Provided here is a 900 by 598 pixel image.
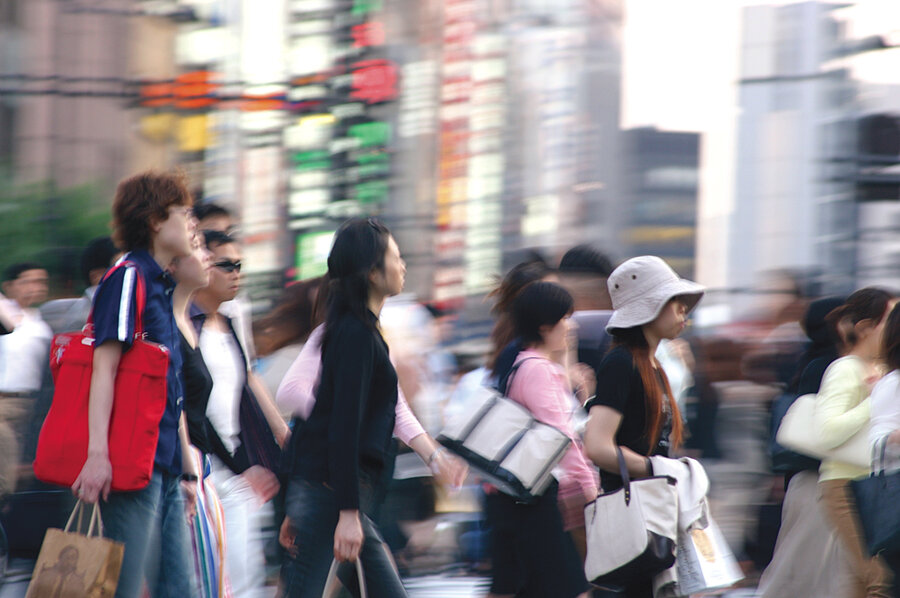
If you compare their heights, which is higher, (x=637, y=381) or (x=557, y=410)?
(x=637, y=381)

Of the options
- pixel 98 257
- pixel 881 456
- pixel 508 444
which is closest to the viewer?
pixel 881 456

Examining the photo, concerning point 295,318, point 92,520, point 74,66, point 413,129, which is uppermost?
point 74,66

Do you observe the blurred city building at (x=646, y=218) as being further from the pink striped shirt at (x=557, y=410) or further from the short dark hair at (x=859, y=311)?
the pink striped shirt at (x=557, y=410)

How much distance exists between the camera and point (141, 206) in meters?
3.80

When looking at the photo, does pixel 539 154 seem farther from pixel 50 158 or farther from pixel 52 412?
pixel 52 412

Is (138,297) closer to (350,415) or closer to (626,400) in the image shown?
(350,415)

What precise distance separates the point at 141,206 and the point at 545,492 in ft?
6.35

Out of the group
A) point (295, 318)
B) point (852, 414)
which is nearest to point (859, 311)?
point (852, 414)

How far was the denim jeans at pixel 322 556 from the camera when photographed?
377 cm

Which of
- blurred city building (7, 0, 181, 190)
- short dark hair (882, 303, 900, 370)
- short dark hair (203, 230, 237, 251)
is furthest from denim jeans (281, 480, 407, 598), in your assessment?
blurred city building (7, 0, 181, 190)

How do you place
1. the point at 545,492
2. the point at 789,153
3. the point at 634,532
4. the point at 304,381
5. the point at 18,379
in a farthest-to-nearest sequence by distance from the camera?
the point at 789,153
the point at 18,379
the point at 545,492
the point at 304,381
the point at 634,532

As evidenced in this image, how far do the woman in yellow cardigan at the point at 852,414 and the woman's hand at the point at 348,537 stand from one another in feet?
7.26

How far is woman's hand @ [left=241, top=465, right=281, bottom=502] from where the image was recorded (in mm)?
4918

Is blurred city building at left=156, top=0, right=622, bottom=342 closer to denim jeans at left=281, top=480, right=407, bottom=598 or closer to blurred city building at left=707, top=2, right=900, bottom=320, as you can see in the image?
blurred city building at left=707, top=2, right=900, bottom=320
